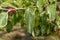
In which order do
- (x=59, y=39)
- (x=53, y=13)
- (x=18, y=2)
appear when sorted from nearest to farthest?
1. (x=53, y=13)
2. (x=18, y=2)
3. (x=59, y=39)

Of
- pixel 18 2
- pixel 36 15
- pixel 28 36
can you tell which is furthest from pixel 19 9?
pixel 28 36

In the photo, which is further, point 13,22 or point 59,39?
point 59,39

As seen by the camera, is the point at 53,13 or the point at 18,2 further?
the point at 18,2

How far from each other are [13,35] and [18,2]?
0.67 meters

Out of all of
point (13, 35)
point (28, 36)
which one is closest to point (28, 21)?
point (28, 36)

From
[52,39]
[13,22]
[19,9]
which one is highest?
[19,9]

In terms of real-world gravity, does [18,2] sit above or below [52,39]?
above

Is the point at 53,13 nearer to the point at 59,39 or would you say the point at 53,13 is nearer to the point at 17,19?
the point at 17,19

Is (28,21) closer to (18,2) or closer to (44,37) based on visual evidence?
(18,2)

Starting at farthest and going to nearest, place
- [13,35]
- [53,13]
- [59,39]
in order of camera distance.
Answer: [13,35], [59,39], [53,13]

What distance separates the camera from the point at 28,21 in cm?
118

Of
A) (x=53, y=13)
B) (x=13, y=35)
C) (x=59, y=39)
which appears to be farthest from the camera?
(x=13, y=35)

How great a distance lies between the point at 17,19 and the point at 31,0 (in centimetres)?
19

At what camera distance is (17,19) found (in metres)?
1.35
